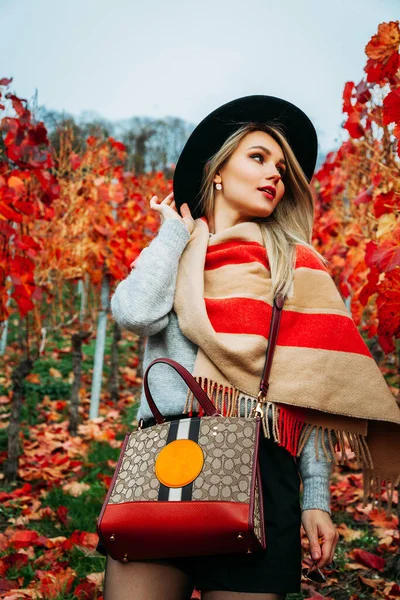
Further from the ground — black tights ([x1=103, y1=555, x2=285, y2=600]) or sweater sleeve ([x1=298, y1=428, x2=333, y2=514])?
sweater sleeve ([x1=298, y1=428, x2=333, y2=514])

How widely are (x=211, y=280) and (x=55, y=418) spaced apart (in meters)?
5.77

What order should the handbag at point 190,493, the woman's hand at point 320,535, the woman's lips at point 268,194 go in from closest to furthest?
1. the handbag at point 190,493
2. the woman's hand at point 320,535
3. the woman's lips at point 268,194

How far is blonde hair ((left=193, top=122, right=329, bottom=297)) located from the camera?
183 centimetres

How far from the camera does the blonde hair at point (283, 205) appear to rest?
5.99ft

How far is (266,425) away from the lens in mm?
1512

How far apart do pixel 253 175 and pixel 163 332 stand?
584 mm

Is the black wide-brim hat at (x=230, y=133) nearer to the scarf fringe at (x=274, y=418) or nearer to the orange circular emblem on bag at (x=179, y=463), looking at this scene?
the scarf fringe at (x=274, y=418)

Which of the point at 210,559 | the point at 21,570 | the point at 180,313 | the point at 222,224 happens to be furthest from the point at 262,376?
the point at 21,570

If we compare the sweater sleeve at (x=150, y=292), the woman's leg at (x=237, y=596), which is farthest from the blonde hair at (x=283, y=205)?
the woman's leg at (x=237, y=596)

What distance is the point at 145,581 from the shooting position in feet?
4.63

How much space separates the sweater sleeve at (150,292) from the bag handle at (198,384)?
138 millimetres

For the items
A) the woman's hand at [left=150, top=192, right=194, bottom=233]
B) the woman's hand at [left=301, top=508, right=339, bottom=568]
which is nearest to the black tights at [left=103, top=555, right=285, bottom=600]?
the woman's hand at [left=301, top=508, right=339, bottom=568]

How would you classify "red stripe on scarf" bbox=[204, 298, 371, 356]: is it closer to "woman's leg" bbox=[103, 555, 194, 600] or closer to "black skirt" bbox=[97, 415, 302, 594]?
"black skirt" bbox=[97, 415, 302, 594]

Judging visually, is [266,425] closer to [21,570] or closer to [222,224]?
[222,224]
